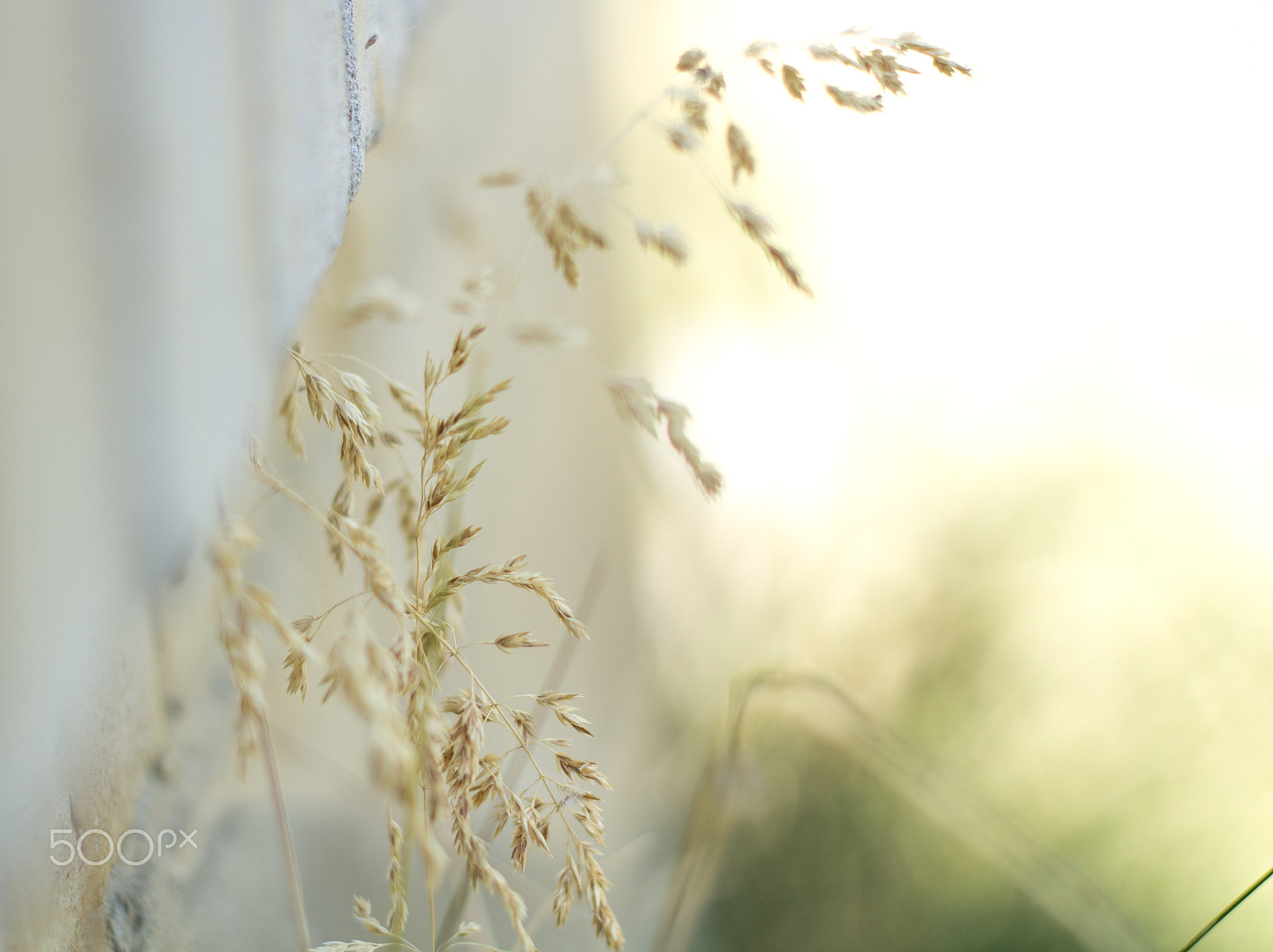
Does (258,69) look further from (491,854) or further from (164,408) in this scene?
(491,854)

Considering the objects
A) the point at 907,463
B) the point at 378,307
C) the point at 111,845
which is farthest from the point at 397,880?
the point at 907,463

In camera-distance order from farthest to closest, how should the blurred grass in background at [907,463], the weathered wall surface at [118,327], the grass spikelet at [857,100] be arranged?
the blurred grass in background at [907,463] → the grass spikelet at [857,100] → the weathered wall surface at [118,327]

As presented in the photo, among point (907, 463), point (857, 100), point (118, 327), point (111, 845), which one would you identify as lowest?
point (111, 845)

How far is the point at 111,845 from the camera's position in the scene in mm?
356

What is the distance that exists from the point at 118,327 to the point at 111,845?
0.23 metres

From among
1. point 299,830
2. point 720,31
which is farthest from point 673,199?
point 299,830

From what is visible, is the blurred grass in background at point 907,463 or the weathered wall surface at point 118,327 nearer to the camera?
the weathered wall surface at point 118,327

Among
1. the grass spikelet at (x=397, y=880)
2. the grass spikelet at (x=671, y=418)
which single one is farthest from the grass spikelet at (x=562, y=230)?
the grass spikelet at (x=397, y=880)

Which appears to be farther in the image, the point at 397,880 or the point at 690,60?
the point at 690,60

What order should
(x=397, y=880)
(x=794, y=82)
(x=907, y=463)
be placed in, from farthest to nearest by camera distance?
(x=907, y=463) → (x=794, y=82) → (x=397, y=880)

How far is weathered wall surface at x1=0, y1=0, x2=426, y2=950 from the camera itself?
25 cm

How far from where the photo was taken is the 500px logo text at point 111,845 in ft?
1.00

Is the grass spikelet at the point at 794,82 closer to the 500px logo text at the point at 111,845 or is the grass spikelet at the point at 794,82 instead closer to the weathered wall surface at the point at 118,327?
the weathered wall surface at the point at 118,327

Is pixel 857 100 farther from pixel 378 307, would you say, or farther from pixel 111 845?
pixel 111 845
